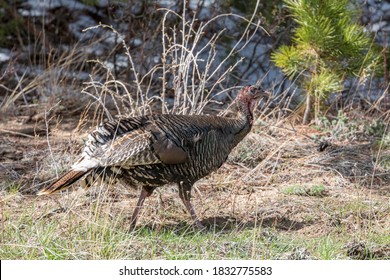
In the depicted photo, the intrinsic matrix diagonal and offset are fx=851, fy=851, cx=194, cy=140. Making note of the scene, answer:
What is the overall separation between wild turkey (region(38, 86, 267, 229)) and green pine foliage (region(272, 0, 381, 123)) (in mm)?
2018

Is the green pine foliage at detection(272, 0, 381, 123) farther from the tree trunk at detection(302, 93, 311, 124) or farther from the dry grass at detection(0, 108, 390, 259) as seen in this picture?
the dry grass at detection(0, 108, 390, 259)

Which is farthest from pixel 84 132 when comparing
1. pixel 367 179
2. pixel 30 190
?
pixel 367 179

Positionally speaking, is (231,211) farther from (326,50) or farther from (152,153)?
(326,50)

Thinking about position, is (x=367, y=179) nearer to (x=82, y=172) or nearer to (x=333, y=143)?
(x=333, y=143)

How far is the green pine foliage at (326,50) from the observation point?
305 inches

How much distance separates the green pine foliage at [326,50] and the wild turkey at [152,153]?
6.62 ft

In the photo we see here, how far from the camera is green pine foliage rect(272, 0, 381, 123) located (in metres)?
7.74

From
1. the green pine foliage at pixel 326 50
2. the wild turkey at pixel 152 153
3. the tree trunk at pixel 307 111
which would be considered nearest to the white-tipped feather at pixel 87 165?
the wild turkey at pixel 152 153

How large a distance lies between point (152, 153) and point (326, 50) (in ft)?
9.04

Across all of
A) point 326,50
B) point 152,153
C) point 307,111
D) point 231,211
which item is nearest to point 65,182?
point 152,153

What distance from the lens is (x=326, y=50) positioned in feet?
25.9

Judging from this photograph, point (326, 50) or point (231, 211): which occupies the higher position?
point (326, 50)

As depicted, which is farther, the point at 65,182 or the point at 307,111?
the point at 307,111

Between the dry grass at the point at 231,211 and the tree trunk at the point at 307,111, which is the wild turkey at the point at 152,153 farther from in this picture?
the tree trunk at the point at 307,111
